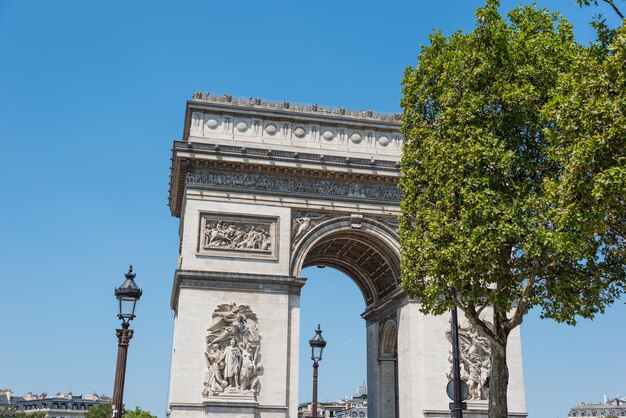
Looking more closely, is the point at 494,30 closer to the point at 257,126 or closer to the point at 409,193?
the point at 409,193

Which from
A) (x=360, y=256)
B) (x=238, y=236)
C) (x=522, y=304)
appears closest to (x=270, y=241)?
(x=238, y=236)

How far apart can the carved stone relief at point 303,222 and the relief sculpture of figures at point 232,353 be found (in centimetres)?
353

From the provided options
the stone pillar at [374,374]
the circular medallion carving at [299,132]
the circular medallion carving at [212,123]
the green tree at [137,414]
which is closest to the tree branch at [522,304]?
the circular medallion carving at [299,132]

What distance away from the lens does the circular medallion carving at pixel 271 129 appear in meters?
30.4

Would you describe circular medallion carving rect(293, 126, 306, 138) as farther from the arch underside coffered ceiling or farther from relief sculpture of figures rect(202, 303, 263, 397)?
relief sculpture of figures rect(202, 303, 263, 397)

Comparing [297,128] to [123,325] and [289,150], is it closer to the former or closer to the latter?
[289,150]

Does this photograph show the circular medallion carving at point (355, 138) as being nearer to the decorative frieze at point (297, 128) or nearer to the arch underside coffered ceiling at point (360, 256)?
the decorative frieze at point (297, 128)

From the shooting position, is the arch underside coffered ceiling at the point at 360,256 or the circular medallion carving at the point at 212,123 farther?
the circular medallion carving at the point at 212,123

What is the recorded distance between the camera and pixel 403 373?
29.6 metres

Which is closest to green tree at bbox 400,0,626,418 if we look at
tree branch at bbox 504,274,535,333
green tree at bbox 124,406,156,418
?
tree branch at bbox 504,274,535,333

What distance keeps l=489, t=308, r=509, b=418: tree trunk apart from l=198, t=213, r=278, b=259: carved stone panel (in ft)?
35.8

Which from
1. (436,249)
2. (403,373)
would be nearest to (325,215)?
(403,373)

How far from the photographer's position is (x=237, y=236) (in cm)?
2856

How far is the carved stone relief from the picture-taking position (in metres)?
29.2
